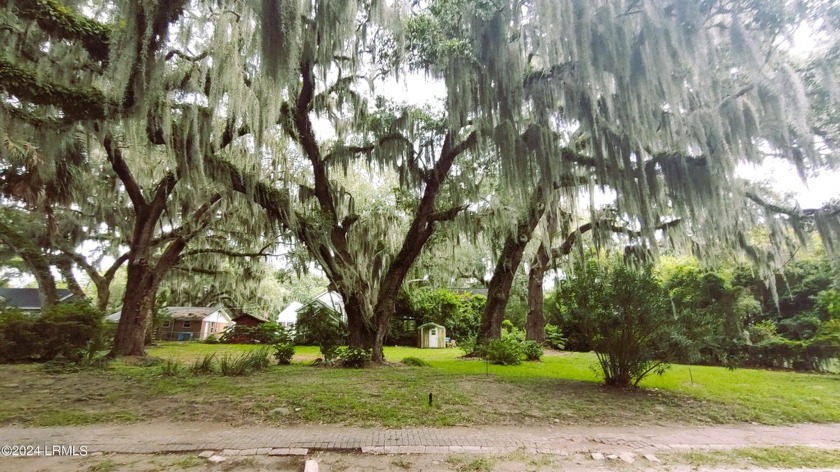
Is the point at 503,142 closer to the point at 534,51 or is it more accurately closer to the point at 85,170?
the point at 534,51

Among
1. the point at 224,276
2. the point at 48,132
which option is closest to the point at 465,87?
the point at 48,132

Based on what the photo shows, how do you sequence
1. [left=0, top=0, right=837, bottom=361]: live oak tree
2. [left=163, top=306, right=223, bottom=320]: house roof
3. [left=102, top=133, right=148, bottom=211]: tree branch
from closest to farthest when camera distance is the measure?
1. [left=0, top=0, right=837, bottom=361]: live oak tree
2. [left=102, top=133, right=148, bottom=211]: tree branch
3. [left=163, top=306, right=223, bottom=320]: house roof

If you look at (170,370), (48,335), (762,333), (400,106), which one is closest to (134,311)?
(48,335)

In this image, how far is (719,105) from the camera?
259 inches

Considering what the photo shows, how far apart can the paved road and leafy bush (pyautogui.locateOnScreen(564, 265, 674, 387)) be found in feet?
5.57

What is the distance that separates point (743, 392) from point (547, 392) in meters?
3.92

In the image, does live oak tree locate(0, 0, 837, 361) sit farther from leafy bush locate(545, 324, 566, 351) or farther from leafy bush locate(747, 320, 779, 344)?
leafy bush locate(545, 324, 566, 351)

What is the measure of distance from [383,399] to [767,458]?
430cm

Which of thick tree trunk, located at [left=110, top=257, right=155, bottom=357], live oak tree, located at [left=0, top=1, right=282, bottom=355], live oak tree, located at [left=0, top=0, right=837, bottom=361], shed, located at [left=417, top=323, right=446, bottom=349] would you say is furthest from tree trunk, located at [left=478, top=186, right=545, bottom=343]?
thick tree trunk, located at [left=110, top=257, right=155, bottom=357]

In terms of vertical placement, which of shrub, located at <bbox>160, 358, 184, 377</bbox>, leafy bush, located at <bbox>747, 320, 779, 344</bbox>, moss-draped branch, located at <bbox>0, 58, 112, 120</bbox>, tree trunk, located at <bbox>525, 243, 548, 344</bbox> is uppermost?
moss-draped branch, located at <bbox>0, 58, 112, 120</bbox>

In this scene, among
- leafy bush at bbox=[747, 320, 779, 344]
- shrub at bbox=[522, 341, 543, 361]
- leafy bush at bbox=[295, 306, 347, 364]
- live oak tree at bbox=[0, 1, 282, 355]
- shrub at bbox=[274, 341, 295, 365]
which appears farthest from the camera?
leafy bush at bbox=[747, 320, 779, 344]

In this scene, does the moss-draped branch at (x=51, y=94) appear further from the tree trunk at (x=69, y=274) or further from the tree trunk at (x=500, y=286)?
the tree trunk at (x=69, y=274)

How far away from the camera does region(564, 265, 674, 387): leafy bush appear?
6449mm

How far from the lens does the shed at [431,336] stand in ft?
63.7
